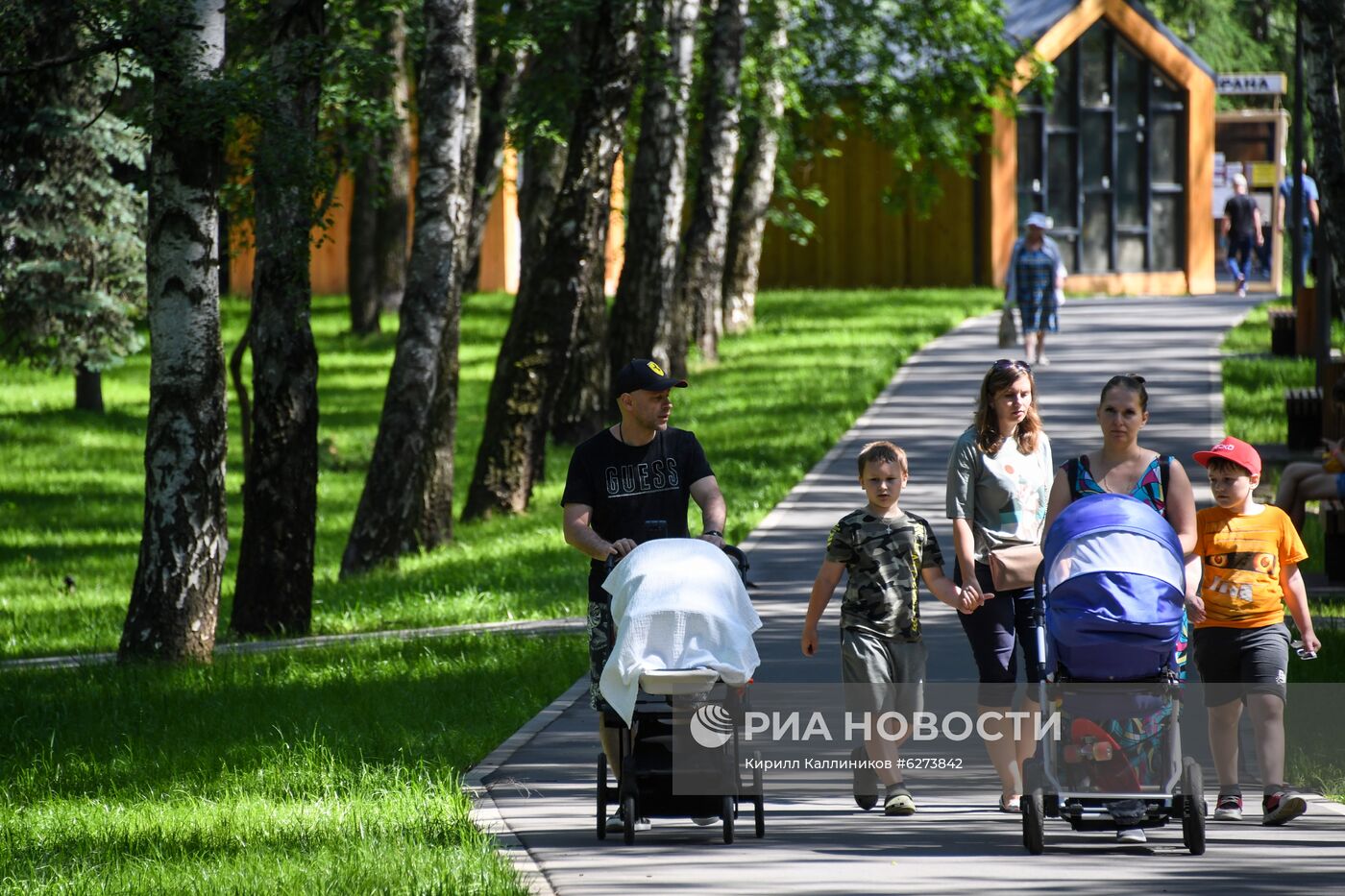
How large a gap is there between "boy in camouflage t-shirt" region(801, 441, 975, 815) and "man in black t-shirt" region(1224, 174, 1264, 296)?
31.0 metres

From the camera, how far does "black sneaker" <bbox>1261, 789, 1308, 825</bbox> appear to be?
7660 millimetres

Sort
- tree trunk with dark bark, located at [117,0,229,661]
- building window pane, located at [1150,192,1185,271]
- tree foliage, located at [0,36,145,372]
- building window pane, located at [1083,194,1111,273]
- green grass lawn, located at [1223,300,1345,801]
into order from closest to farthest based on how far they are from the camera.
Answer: green grass lawn, located at [1223,300,1345,801]
tree trunk with dark bark, located at [117,0,229,661]
tree foliage, located at [0,36,145,372]
building window pane, located at [1083,194,1111,273]
building window pane, located at [1150,192,1185,271]

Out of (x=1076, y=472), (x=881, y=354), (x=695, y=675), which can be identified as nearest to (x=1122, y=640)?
(x=1076, y=472)

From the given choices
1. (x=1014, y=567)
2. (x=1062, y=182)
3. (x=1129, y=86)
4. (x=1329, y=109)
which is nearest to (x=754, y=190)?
(x=1062, y=182)

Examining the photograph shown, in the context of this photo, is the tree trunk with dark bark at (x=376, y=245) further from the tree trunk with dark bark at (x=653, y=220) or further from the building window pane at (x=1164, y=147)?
the building window pane at (x=1164, y=147)

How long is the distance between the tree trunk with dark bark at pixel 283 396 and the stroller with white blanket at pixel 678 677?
629cm

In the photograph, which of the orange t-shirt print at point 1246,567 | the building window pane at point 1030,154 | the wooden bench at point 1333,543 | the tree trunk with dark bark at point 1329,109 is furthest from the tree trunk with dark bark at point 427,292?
the building window pane at point 1030,154

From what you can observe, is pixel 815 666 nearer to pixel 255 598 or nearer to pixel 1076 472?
pixel 1076 472

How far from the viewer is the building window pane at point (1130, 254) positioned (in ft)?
135

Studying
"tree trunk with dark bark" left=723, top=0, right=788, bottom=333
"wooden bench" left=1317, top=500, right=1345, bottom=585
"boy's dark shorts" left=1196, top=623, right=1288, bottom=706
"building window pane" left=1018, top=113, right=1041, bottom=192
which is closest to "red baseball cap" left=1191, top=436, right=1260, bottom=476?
"boy's dark shorts" left=1196, top=623, right=1288, bottom=706

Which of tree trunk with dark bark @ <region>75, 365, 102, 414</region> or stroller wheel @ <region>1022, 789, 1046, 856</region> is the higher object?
tree trunk with dark bark @ <region>75, 365, 102, 414</region>

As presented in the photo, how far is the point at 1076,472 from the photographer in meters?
7.88

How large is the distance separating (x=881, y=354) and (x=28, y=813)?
20805 mm

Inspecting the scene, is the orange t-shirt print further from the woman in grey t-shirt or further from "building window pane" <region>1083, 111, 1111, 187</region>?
"building window pane" <region>1083, 111, 1111, 187</region>
